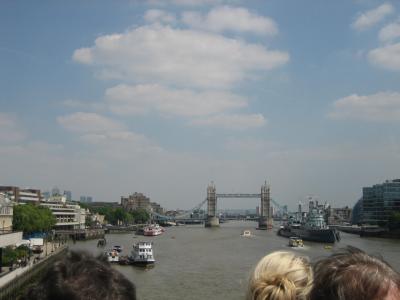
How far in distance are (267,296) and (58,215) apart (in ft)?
286

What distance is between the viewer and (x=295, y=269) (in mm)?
1890

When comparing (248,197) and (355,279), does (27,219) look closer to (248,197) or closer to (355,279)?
(355,279)

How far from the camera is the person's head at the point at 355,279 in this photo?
139 centimetres

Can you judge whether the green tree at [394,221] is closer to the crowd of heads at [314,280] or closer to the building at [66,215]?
the building at [66,215]

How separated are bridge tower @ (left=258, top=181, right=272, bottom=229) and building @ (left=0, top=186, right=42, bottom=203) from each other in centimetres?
4740

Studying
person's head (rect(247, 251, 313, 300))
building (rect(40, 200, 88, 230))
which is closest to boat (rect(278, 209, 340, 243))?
building (rect(40, 200, 88, 230))

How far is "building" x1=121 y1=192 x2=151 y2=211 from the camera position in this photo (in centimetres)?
16638

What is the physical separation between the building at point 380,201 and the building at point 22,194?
57096 millimetres

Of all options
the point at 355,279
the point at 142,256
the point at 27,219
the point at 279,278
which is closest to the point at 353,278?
the point at 355,279

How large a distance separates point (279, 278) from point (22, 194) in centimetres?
9483

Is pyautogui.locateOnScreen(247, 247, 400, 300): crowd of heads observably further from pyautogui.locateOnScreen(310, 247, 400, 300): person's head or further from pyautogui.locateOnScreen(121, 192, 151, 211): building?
pyautogui.locateOnScreen(121, 192, 151, 211): building

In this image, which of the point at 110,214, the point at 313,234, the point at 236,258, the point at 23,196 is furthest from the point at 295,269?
the point at 110,214

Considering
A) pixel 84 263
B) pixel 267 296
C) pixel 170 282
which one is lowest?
pixel 170 282

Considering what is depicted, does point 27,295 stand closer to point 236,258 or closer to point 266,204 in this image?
point 236,258
